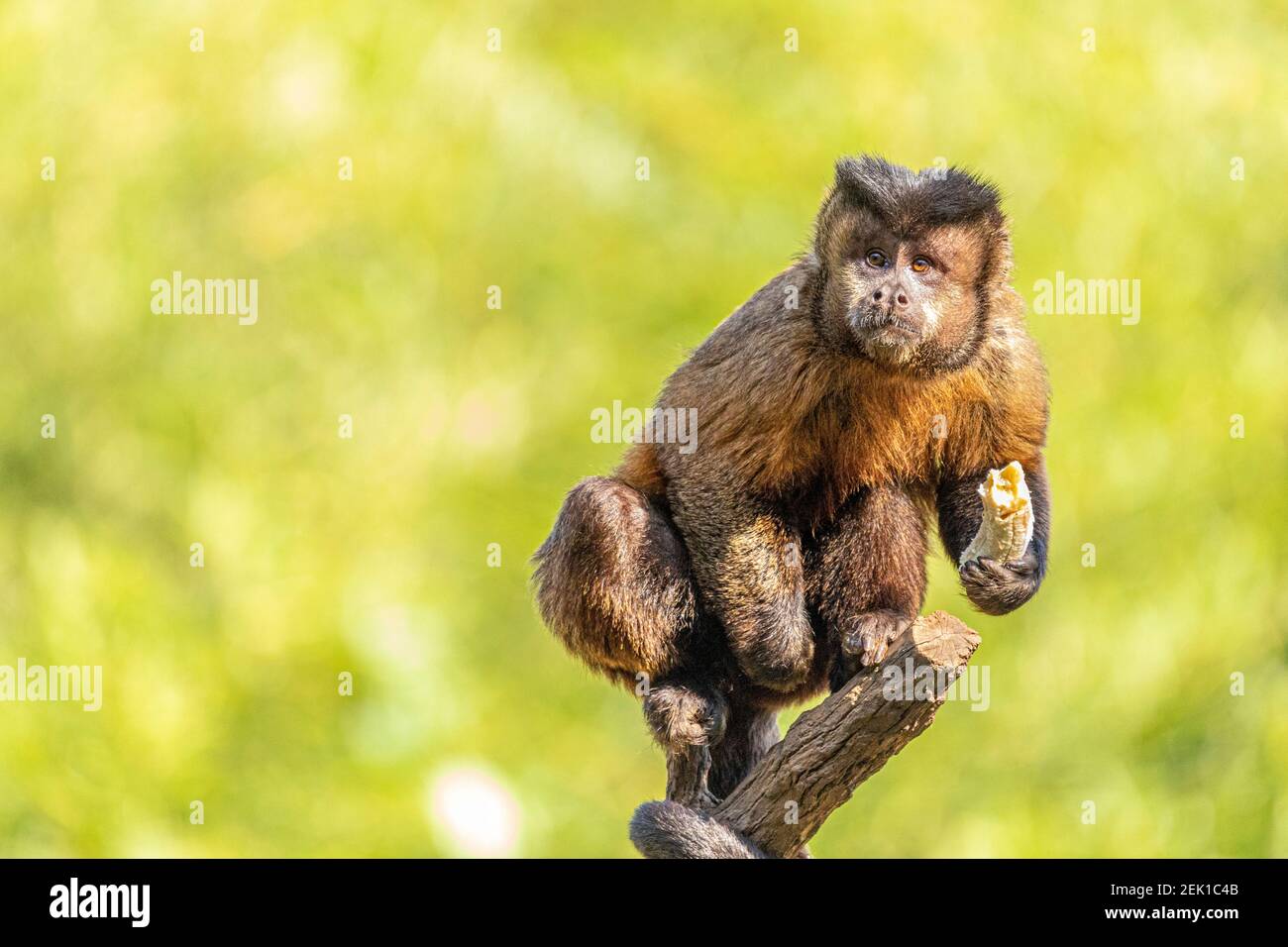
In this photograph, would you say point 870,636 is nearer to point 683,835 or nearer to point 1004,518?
point 1004,518

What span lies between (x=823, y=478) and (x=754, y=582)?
73 cm

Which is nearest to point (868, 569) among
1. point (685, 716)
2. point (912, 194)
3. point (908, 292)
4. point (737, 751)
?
point (685, 716)

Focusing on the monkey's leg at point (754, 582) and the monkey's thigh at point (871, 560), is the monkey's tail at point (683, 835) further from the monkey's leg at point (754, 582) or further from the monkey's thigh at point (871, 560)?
the monkey's thigh at point (871, 560)

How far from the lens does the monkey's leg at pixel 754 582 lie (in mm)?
8492

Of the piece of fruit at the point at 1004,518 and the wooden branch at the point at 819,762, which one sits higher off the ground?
the piece of fruit at the point at 1004,518

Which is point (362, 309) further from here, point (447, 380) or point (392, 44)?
point (392, 44)

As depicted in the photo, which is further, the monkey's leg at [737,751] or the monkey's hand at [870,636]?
the monkey's leg at [737,751]

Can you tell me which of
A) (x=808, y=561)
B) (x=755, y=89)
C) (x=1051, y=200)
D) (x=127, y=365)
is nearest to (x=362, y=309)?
(x=127, y=365)

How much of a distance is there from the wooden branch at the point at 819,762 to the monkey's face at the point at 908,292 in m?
1.45

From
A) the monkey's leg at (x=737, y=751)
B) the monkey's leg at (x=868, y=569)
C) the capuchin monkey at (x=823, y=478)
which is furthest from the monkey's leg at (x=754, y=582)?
the monkey's leg at (x=737, y=751)

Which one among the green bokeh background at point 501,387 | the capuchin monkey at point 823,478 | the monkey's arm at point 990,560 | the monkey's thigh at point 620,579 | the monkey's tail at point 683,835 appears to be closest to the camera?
the monkey's tail at point 683,835

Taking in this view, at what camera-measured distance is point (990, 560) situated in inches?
324

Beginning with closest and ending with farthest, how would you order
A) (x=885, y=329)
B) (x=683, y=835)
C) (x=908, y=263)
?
(x=683, y=835) < (x=885, y=329) < (x=908, y=263)

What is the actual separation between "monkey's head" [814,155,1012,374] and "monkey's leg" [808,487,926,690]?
817 millimetres
